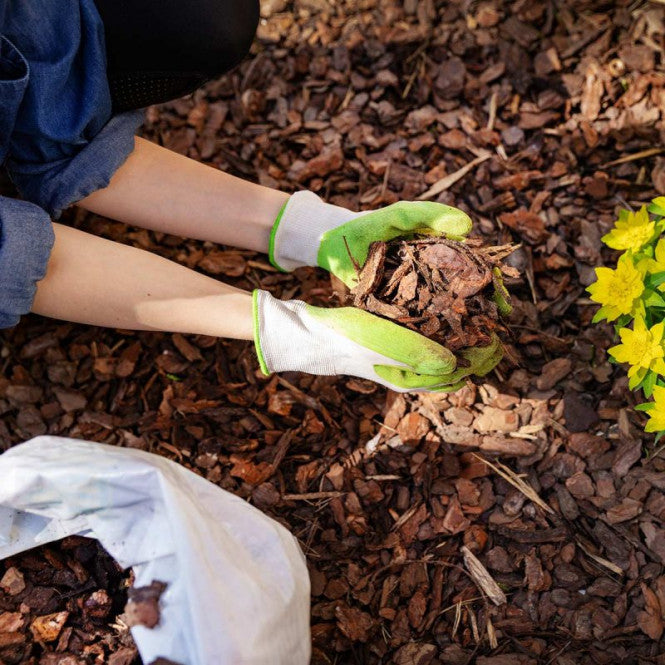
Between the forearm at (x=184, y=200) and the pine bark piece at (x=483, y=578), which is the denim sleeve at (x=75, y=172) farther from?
the pine bark piece at (x=483, y=578)

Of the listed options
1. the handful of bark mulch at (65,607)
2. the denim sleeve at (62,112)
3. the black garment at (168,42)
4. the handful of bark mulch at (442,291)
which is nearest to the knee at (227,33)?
the black garment at (168,42)

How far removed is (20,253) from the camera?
139 centimetres

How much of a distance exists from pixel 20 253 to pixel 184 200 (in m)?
0.55

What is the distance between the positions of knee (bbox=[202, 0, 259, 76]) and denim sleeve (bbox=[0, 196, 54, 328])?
0.58 meters

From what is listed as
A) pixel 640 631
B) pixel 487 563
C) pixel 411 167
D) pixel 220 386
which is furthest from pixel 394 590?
pixel 411 167

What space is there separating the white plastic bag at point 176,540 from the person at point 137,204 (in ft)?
1.21

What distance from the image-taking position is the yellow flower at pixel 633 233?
158 cm

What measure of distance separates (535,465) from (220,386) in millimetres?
918

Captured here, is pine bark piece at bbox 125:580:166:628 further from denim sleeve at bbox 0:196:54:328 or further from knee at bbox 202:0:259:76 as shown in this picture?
knee at bbox 202:0:259:76

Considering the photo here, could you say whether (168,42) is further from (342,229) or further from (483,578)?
(483,578)

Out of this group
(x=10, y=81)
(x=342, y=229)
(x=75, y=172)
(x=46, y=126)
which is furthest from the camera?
(x=342, y=229)

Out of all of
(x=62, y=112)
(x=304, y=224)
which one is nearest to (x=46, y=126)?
(x=62, y=112)

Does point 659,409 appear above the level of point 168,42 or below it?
below

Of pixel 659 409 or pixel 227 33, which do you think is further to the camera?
pixel 227 33
